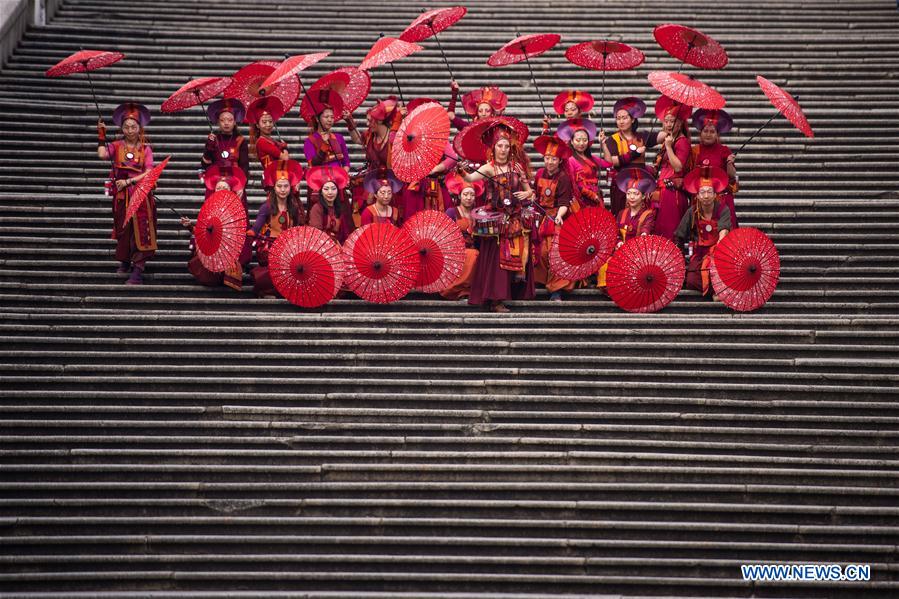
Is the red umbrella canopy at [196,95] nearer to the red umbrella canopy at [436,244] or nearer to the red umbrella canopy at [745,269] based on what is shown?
the red umbrella canopy at [436,244]

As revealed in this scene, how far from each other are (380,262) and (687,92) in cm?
319

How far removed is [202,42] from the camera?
56.0 ft

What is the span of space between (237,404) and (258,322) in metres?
1.06

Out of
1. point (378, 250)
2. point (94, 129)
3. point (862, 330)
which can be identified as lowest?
point (862, 330)

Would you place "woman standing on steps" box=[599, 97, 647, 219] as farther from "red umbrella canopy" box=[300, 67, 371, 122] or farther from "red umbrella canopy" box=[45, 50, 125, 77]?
"red umbrella canopy" box=[45, 50, 125, 77]

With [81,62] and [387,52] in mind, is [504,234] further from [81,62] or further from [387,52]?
[81,62]

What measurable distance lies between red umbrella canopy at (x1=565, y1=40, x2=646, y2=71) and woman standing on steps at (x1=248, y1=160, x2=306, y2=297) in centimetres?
322

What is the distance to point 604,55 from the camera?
1400cm

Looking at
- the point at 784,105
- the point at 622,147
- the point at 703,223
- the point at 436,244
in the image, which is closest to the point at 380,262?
the point at 436,244

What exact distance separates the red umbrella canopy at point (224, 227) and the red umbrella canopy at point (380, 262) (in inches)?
38.7

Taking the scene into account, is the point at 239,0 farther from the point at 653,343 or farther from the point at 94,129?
the point at 653,343

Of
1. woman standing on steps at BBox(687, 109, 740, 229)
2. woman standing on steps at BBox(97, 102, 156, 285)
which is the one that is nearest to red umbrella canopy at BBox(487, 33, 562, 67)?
woman standing on steps at BBox(687, 109, 740, 229)

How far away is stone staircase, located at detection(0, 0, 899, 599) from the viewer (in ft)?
33.4

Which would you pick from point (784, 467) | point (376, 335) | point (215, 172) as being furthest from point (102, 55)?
point (784, 467)
